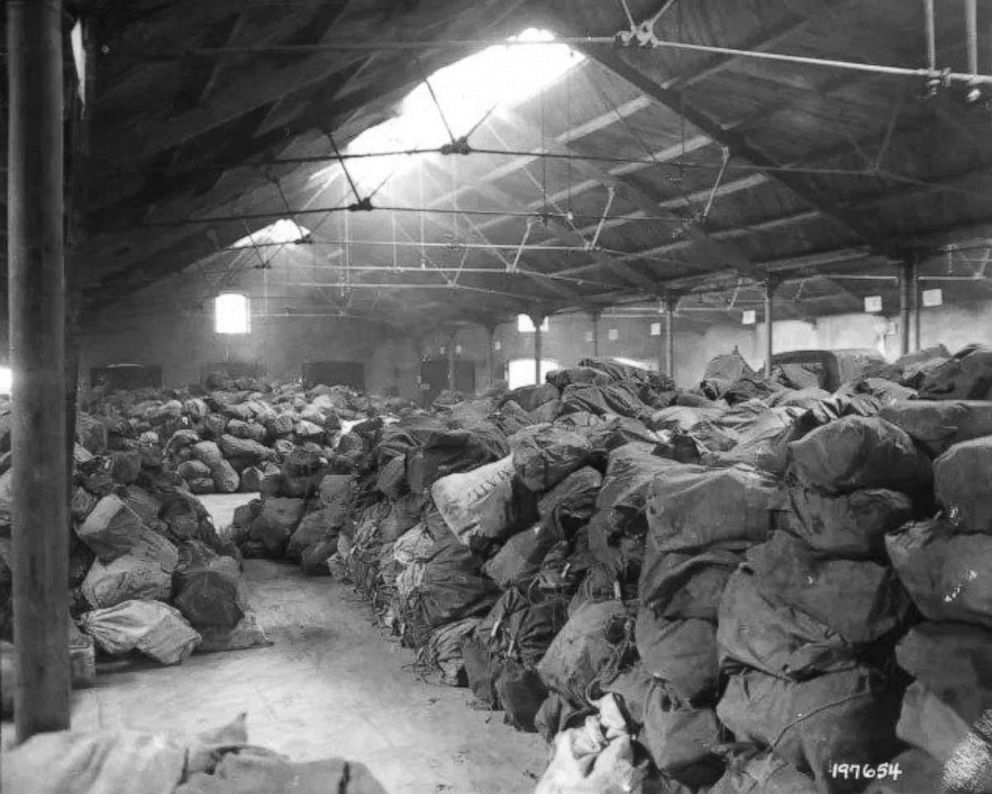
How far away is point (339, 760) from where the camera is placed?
5.21 feet

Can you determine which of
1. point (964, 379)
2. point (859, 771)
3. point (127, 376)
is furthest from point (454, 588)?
point (127, 376)

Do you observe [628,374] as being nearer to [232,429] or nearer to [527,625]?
[527,625]

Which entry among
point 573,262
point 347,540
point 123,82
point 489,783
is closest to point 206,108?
point 123,82

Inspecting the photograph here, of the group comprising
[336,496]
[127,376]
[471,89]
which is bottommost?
[336,496]

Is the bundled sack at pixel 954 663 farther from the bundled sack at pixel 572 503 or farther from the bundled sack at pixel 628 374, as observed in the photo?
the bundled sack at pixel 628 374

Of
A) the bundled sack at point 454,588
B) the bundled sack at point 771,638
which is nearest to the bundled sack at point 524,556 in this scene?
the bundled sack at point 454,588

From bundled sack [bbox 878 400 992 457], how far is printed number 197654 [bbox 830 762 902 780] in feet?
3.30

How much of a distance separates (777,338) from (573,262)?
27.0 ft

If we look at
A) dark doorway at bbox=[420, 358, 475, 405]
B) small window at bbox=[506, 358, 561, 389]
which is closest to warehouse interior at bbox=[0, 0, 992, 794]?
dark doorway at bbox=[420, 358, 475, 405]

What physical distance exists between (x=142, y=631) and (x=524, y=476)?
2717 millimetres

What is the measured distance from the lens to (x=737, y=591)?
2668 millimetres

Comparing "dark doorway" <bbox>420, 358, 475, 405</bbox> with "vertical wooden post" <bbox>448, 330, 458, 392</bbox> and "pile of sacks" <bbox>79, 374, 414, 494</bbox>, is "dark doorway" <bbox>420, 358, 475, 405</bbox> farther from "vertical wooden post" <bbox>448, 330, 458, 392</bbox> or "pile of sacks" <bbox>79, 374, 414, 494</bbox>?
"pile of sacks" <bbox>79, 374, 414, 494</bbox>

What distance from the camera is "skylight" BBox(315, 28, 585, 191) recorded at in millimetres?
8766

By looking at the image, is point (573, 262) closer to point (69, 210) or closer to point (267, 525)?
point (267, 525)
